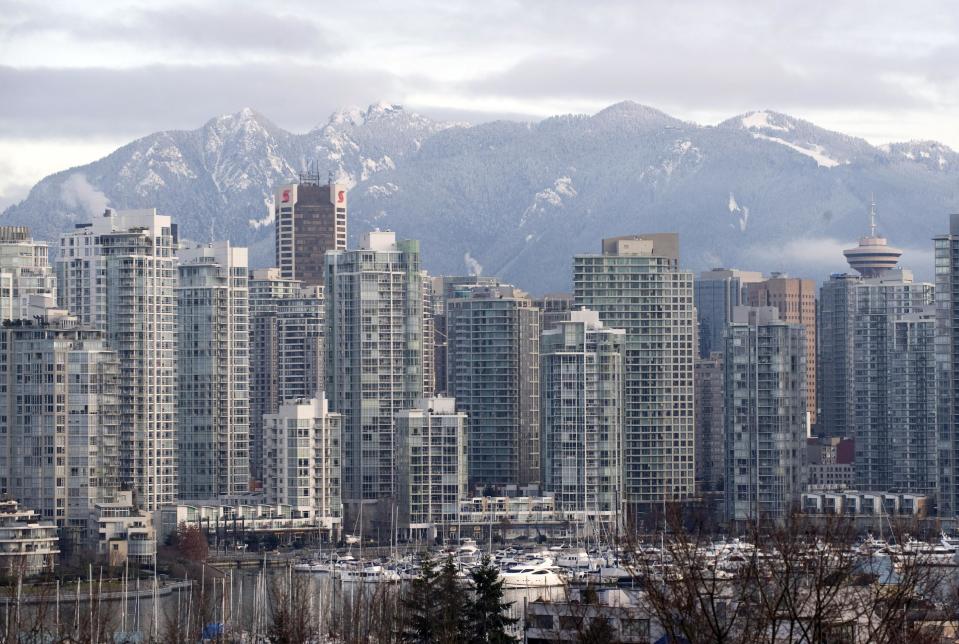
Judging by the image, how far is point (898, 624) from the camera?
26.9 m

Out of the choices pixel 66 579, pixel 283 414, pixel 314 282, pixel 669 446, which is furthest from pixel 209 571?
pixel 314 282

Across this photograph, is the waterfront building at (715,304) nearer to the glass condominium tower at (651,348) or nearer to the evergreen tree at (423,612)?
the glass condominium tower at (651,348)

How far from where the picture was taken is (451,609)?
44094 mm

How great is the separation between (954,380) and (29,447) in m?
45.1

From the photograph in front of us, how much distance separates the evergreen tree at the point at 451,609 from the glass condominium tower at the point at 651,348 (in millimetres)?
75330

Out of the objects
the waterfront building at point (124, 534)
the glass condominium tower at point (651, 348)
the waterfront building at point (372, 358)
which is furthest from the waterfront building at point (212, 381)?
the waterfront building at point (124, 534)

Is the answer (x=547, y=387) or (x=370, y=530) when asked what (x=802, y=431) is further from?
(x=370, y=530)

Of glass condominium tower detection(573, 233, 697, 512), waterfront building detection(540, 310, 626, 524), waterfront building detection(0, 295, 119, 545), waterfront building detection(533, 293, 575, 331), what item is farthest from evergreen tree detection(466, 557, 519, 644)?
waterfront building detection(533, 293, 575, 331)

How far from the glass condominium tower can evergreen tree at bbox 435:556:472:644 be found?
2966 inches

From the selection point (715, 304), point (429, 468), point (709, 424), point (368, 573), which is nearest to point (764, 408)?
point (429, 468)

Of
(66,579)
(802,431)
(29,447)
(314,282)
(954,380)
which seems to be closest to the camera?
(66,579)

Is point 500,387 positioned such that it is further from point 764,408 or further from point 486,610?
point 486,610

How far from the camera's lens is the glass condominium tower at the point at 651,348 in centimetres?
12494

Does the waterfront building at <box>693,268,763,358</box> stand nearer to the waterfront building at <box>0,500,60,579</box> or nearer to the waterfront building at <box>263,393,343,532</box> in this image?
the waterfront building at <box>263,393,343,532</box>
